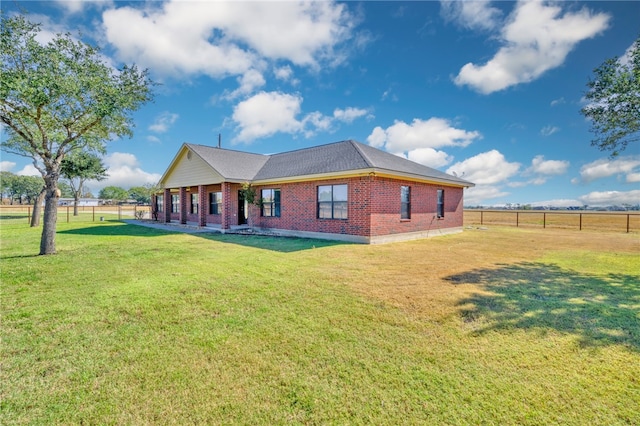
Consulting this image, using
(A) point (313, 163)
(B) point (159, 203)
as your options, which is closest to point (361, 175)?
(A) point (313, 163)

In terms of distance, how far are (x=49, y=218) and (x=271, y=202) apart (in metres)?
8.90

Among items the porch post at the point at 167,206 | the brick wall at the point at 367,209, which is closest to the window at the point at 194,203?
the porch post at the point at 167,206

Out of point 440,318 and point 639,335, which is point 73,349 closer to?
point 440,318

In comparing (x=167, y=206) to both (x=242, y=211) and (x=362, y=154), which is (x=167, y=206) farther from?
(x=362, y=154)

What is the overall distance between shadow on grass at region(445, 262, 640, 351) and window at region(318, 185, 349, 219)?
6.31m

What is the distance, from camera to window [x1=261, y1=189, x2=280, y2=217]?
15195mm

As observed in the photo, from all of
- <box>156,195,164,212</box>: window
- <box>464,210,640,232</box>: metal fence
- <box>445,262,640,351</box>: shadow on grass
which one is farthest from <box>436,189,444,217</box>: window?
<box>156,195,164,212</box>: window

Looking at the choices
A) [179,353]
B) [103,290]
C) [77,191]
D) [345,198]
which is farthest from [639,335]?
[77,191]

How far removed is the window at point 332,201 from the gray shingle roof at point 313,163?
86 cm

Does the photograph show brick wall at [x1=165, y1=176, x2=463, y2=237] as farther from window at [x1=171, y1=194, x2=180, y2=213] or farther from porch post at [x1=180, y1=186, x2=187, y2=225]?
window at [x1=171, y1=194, x2=180, y2=213]

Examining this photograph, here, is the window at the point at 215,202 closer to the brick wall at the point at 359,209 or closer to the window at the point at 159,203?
the brick wall at the point at 359,209

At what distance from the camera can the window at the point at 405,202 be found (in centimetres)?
1304

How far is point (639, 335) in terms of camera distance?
3609 mm

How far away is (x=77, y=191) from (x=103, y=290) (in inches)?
1640
